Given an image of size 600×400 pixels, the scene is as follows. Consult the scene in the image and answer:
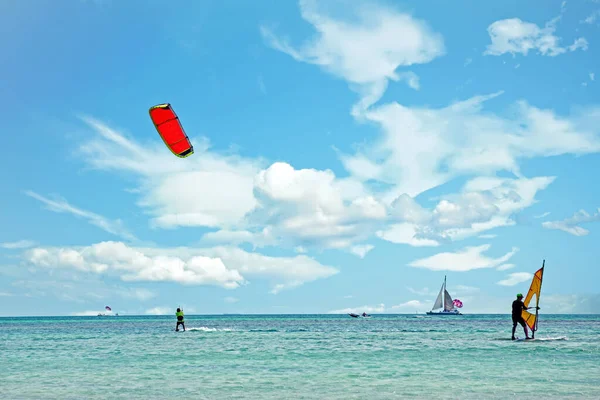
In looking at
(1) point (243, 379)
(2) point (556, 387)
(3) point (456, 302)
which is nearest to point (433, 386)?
(2) point (556, 387)

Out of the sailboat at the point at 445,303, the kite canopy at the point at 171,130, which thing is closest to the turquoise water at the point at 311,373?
the kite canopy at the point at 171,130

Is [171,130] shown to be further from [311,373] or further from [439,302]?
[439,302]

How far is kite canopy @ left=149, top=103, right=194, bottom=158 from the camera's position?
16156mm

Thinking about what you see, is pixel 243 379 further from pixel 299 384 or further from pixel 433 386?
pixel 433 386

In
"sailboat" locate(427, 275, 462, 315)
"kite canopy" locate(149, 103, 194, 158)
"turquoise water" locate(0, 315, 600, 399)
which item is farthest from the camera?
"sailboat" locate(427, 275, 462, 315)

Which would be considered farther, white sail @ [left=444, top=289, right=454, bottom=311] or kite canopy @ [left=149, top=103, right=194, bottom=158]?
white sail @ [left=444, top=289, right=454, bottom=311]

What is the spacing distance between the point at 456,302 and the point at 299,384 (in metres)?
112

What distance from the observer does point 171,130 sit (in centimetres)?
1647

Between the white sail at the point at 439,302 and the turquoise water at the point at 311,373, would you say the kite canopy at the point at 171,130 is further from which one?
the white sail at the point at 439,302

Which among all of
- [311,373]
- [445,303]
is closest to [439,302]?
[445,303]

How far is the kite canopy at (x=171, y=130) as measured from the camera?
16.2m

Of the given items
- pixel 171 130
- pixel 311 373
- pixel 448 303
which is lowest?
pixel 311 373

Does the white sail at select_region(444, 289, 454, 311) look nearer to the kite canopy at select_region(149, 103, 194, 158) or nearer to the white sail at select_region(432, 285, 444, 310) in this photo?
the white sail at select_region(432, 285, 444, 310)

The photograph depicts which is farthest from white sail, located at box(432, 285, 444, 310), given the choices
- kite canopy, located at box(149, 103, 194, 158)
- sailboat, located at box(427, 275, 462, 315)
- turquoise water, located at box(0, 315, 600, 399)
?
kite canopy, located at box(149, 103, 194, 158)
